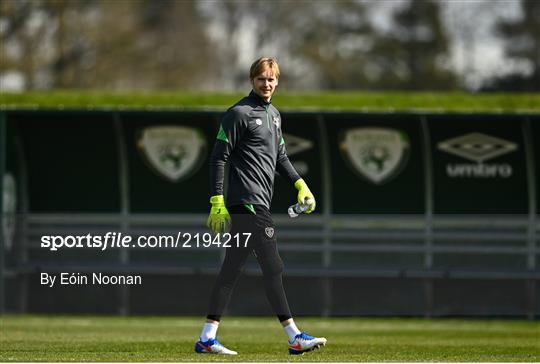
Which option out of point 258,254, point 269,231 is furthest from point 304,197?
point 258,254

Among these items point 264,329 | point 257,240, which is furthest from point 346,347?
point 264,329

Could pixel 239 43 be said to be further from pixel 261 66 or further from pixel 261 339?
pixel 261 66

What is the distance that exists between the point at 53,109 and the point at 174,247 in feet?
6.67

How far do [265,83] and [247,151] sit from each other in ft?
1.58

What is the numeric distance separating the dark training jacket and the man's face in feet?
0.23

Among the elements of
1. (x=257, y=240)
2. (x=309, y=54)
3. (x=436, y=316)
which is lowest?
(x=436, y=316)

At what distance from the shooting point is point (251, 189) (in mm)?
10672

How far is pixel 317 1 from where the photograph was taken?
62.2 metres

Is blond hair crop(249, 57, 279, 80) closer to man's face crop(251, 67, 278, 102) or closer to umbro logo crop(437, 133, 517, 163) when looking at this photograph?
man's face crop(251, 67, 278, 102)

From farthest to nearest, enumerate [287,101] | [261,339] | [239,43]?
[239,43] < [287,101] < [261,339]

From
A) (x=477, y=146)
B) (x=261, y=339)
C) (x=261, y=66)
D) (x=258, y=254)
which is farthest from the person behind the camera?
(x=477, y=146)

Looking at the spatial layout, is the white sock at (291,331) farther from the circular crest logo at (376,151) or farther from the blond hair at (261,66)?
the circular crest logo at (376,151)

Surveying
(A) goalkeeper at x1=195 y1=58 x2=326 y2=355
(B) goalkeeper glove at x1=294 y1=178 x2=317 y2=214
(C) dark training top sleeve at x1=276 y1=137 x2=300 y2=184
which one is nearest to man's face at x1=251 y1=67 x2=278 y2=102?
(A) goalkeeper at x1=195 y1=58 x2=326 y2=355

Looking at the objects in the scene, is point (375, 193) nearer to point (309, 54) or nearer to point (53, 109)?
point (53, 109)
